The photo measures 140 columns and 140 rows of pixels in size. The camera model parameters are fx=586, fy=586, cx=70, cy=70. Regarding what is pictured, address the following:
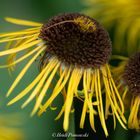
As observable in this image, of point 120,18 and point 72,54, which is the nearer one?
point 72,54

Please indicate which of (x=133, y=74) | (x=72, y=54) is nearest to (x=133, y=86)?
(x=133, y=74)

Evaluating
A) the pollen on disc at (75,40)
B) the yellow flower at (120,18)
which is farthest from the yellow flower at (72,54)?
the yellow flower at (120,18)

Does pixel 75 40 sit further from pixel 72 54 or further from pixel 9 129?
pixel 9 129

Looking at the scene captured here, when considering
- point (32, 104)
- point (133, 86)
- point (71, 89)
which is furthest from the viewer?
point (32, 104)

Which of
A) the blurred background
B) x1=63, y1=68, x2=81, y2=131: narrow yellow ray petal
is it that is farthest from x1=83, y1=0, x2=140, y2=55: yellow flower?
x1=63, y1=68, x2=81, y2=131: narrow yellow ray petal

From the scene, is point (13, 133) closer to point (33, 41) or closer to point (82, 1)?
point (33, 41)

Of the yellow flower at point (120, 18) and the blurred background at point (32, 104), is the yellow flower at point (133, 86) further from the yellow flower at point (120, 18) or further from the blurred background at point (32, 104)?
the yellow flower at point (120, 18)
